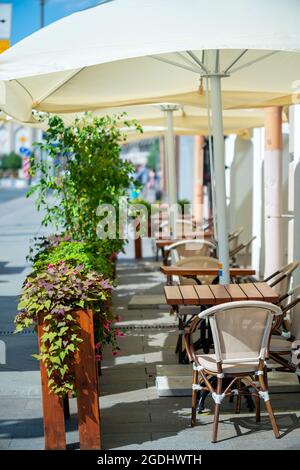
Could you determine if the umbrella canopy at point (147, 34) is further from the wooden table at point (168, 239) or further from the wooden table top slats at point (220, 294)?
the wooden table at point (168, 239)

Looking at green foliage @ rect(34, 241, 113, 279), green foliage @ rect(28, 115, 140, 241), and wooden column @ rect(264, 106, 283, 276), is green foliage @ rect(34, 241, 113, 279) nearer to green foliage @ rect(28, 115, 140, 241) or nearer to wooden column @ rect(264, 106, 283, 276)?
green foliage @ rect(28, 115, 140, 241)

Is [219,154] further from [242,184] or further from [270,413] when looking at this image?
[242,184]

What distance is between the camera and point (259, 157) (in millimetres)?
14383

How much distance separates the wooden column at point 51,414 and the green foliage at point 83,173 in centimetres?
456

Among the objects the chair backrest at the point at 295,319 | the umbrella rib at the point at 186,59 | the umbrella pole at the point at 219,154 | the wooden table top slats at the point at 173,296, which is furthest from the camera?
the umbrella rib at the point at 186,59

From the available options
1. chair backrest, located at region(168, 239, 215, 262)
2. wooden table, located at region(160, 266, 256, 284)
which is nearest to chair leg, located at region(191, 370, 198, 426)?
wooden table, located at region(160, 266, 256, 284)

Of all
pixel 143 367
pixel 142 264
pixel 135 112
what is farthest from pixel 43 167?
pixel 142 264

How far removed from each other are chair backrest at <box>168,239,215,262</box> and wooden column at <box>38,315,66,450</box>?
5368 millimetres

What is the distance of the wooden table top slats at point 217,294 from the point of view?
628 cm

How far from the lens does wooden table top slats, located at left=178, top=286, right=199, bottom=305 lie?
6.30 metres

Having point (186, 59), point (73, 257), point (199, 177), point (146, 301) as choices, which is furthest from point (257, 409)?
point (199, 177)

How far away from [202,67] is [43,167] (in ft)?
11.5

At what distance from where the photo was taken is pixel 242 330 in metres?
5.66

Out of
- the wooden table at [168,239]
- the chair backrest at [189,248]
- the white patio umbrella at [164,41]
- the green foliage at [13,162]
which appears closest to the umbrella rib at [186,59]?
the white patio umbrella at [164,41]
